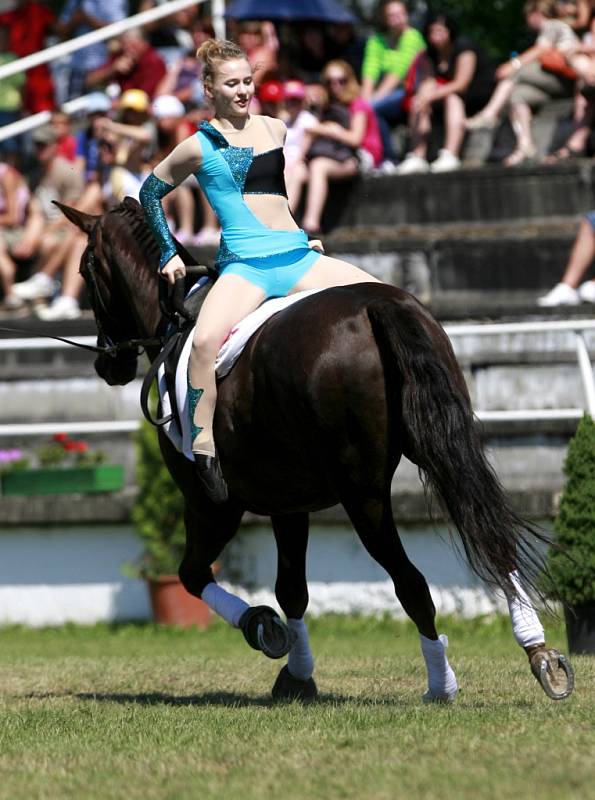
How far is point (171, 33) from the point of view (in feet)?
59.5

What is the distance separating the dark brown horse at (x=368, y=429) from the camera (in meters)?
6.35

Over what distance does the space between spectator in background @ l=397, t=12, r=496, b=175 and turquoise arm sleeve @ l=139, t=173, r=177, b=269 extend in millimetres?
8054

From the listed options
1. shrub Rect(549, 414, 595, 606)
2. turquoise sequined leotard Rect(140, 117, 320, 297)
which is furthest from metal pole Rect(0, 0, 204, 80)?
shrub Rect(549, 414, 595, 606)

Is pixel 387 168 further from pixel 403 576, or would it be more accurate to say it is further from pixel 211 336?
pixel 403 576

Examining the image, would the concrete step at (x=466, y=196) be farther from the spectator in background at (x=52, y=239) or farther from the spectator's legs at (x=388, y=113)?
the spectator in background at (x=52, y=239)

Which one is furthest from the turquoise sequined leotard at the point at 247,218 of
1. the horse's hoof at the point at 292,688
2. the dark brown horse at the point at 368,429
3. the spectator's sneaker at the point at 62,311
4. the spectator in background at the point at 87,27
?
the spectator in background at the point at 87,27

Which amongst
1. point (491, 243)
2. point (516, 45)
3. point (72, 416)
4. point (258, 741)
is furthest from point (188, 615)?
point (516, 45)

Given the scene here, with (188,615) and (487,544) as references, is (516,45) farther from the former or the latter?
(487,544)

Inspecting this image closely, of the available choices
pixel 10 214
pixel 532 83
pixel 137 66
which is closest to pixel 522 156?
pixel 532 83

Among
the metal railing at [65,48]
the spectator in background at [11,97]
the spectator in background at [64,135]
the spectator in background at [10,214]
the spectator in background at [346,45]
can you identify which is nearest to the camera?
the metal railing at [65,48]

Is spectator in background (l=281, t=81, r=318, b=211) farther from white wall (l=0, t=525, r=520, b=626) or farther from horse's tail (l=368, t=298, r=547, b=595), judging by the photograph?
horse's tail (l=368, t=298, r=547, b=595)

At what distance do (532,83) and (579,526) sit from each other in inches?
314

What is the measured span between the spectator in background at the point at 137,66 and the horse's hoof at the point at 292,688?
9796 mm

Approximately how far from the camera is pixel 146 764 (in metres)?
5.45
